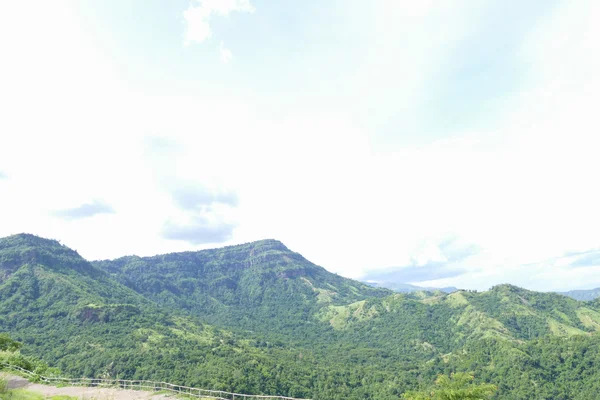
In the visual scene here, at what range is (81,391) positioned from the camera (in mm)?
38562

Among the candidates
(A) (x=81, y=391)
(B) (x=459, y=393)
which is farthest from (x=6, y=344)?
(B) (x=459, y=393)

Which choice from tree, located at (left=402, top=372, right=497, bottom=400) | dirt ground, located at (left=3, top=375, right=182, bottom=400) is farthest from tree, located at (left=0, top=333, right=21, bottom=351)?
tree, located at (left=402, top=372, right=497, bottom=400)

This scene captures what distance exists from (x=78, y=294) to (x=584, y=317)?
30004 cm

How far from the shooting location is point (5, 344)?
58.5 meters

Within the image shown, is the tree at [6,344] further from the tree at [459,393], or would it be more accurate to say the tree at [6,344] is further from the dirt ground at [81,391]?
the tree at [459,393]

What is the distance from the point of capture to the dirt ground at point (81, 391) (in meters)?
34.0

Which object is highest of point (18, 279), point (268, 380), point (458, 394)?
point (18, 279)

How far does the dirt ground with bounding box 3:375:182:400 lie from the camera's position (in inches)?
1339

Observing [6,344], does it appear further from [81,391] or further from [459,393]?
[459,393]

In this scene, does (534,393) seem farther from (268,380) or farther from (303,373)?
(268,380)

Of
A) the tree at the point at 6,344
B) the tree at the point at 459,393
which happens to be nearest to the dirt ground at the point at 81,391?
the tree at the point at 6,344

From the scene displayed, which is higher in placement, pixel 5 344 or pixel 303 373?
pixel 5 344

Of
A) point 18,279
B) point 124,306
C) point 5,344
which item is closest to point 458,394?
point 5,344

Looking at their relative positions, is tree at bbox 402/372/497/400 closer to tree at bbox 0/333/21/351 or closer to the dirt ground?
the dirt ground
